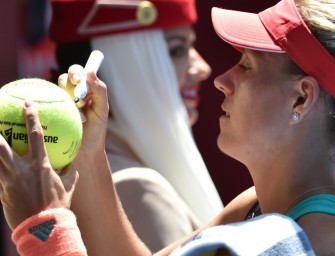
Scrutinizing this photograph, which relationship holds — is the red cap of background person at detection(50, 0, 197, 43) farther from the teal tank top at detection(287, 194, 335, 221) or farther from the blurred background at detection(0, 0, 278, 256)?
the teal tank top at detection(287, 194, 335, 221)

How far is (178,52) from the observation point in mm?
4062

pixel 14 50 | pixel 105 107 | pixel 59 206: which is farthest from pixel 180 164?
pixel 14 50

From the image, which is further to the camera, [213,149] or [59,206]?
[213,149]

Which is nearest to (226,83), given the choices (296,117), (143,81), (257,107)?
(257,107)

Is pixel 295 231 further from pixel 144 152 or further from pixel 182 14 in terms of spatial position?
pixel 182 14

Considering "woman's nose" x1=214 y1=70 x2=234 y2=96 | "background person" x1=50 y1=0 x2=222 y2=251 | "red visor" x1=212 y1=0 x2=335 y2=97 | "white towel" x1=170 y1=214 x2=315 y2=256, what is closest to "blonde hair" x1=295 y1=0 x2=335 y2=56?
"red visor" x1=212 y1=0 x2=335 y2=97

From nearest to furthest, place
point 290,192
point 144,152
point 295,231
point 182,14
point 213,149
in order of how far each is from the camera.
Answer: point 295,231 → point 290,192 → point 144,152 → point 182,14 → point 213,149

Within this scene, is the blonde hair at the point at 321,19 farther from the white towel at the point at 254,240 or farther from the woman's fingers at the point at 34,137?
the woman's fingers at the point at 34,137

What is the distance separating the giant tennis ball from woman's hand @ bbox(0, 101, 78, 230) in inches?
1.7

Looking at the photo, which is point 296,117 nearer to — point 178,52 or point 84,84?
point 84,84

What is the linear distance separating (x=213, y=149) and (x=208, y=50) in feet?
1.98

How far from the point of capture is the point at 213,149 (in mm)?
5195

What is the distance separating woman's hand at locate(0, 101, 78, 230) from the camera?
1981 millimetres

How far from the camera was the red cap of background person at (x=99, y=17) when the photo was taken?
12.4ft
